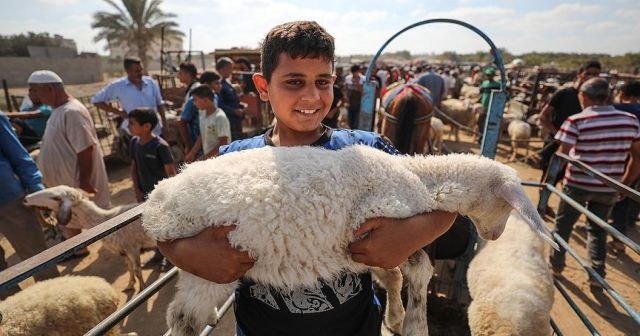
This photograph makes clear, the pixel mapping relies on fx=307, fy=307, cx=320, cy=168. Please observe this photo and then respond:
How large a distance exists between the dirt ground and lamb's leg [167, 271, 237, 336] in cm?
252

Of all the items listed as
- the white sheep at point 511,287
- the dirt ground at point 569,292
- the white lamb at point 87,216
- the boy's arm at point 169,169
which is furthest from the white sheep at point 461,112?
the white lamb at point 87,216

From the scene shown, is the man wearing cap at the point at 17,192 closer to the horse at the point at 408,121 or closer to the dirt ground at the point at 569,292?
the dirt ground at the point at 569,292

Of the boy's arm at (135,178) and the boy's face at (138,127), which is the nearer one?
the boy's face at (138,127)

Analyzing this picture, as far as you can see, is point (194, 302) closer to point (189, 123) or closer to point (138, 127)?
point (138, 127)

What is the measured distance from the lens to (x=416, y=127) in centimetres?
477

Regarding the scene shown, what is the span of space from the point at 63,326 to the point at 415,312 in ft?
9.43

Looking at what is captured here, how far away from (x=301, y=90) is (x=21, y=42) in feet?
176

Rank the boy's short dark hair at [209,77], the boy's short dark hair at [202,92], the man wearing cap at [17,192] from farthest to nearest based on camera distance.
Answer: the boy's short dark hair at [209,77]
the boy's short dark hair at [202,92]
the man wearing cap at [17,192]

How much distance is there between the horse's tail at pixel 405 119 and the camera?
4730mm

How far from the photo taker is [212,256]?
1.19 metres

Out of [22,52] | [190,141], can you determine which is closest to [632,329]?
[190,141]

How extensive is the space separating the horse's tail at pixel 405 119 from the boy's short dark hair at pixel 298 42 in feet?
11.4

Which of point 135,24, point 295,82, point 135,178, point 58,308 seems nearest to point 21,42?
point 135,24

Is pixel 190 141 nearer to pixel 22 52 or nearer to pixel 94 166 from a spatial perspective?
pixel 94 166
